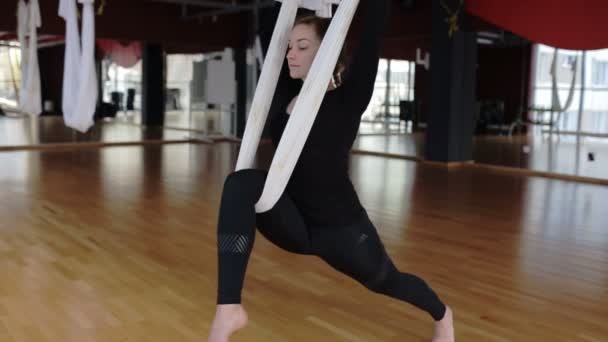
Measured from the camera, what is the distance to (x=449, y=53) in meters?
8.26

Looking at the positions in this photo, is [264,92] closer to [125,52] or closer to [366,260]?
[366,260]

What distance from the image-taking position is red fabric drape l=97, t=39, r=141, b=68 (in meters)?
14.7

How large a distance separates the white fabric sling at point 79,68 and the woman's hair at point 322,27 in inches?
107

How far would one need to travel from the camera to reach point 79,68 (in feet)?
14.5

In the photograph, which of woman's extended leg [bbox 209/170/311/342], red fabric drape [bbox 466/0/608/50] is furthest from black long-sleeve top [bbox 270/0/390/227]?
red fabric drape [bbox 466/0/608/50]

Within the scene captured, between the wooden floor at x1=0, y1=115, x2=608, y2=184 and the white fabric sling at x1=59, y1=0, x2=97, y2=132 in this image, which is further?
the wooden floor at x1=0, y1=115, x2=608, y2=184

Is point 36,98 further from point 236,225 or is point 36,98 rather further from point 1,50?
point 1,50

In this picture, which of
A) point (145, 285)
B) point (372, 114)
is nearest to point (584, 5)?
point (145, 285)

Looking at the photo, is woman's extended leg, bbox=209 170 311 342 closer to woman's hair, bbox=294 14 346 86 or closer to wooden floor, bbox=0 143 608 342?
woman's hair, bbox=294 14 346 86

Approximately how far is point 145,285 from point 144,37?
27.5ft

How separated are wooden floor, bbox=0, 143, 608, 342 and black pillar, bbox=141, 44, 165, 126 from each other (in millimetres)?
8587

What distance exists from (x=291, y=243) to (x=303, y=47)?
0.59m

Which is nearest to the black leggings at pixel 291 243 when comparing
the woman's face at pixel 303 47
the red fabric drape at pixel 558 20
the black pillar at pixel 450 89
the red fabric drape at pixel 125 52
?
the woman's face at pixel 303 47

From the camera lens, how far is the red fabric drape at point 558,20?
19.7ft
